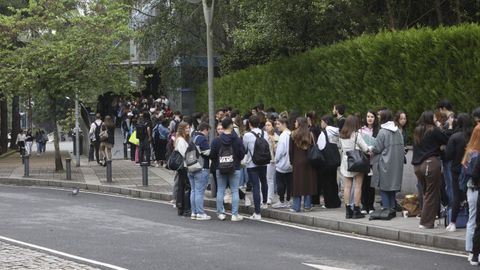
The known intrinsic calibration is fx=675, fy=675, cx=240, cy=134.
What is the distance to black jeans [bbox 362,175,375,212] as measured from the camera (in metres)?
12.7

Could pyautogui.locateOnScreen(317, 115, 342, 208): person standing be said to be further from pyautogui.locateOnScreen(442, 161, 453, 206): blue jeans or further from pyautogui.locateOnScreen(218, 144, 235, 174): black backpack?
pyautogui.locateOnScreen(442, 161, 453, 206): blue jeans

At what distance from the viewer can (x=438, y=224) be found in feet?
36.7

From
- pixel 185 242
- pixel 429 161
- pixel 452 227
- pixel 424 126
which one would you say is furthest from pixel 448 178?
pixel 185 242

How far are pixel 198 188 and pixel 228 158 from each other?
3.05 ft

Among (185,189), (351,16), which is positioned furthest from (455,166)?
(351,16)

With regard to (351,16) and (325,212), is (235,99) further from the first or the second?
(325,212)

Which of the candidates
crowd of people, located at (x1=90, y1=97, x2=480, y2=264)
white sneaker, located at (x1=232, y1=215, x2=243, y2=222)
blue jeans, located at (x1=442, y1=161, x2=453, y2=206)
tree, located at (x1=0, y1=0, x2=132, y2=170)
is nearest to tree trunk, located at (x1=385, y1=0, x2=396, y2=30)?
crowd of people, located at (x1=90, y1=97, x2=480, y2=264)

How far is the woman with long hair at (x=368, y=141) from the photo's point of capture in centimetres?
1231

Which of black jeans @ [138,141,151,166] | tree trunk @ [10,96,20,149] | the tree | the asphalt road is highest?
the tree

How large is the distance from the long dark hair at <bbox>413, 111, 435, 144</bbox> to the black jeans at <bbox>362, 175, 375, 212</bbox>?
2.07 meters

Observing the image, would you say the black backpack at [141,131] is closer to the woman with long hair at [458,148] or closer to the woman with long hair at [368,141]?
the woman with long hair at [368,141]

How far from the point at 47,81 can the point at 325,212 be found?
1350 cm

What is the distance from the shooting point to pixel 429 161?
10.6 meters

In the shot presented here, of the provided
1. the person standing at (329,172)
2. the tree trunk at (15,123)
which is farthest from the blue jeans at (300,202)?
the tree trunk at (15,123)
